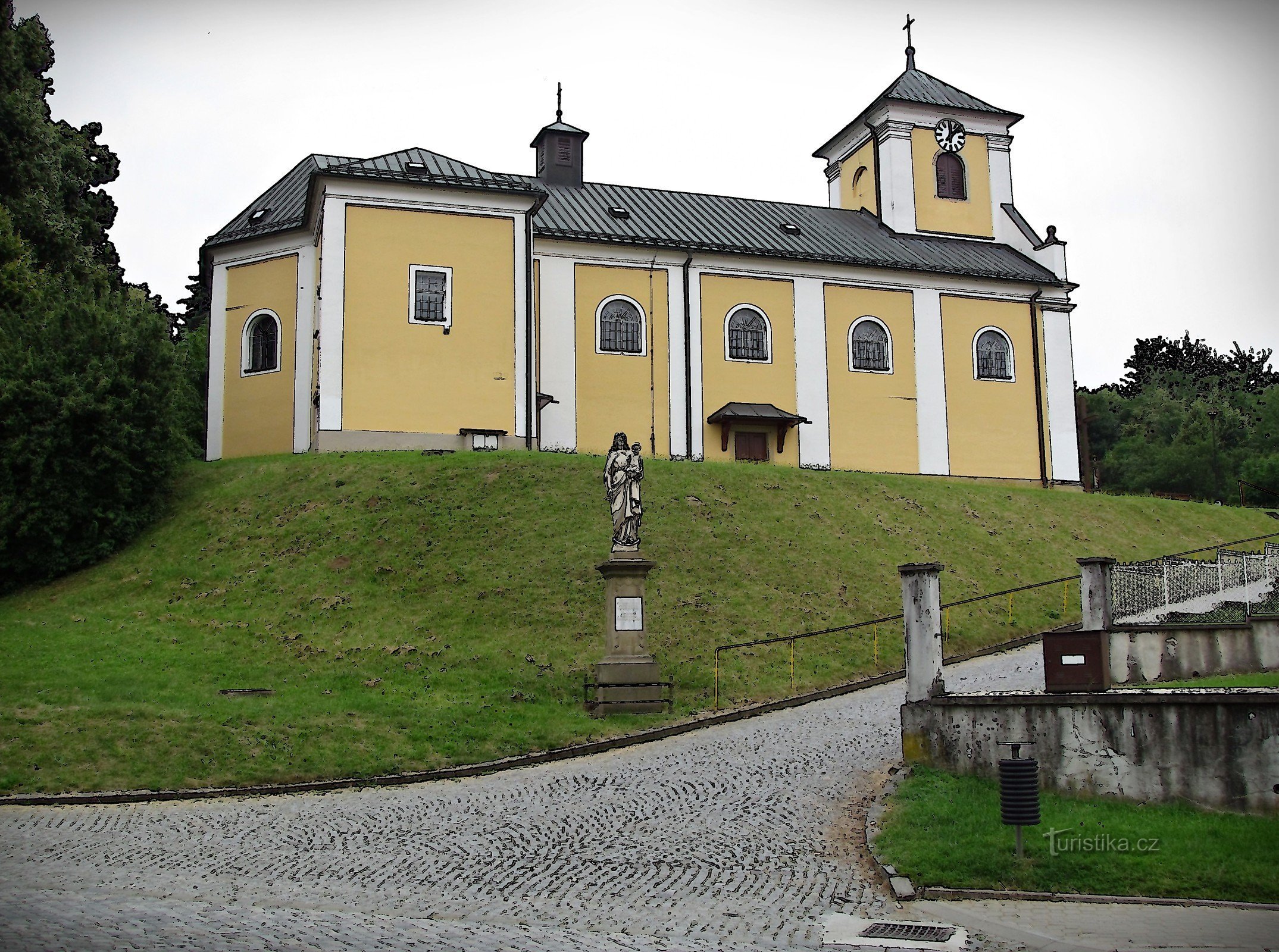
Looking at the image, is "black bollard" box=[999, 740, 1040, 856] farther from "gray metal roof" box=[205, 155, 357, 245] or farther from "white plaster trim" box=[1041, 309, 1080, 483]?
"white plaster trim" box=[1041, 309, 1080, 483]

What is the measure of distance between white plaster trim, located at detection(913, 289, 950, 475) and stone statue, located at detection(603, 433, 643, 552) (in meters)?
19.2

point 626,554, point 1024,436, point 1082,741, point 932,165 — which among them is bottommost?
point 1082,741

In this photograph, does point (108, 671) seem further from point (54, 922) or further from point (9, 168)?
point (9, 168)

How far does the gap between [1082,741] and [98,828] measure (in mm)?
9078

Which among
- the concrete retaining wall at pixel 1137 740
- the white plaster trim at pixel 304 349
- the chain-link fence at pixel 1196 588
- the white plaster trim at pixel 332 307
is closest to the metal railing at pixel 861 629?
the chain-link fence at pixel 1196 588

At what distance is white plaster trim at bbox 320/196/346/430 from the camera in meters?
27.6

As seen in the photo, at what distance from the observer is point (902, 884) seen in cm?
898

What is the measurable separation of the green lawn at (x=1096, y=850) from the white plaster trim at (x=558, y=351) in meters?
21.9

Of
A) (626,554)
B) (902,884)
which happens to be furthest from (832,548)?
(902,884)

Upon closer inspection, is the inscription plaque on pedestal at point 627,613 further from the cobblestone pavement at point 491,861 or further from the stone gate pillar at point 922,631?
the stone gate pillar at point 922,631

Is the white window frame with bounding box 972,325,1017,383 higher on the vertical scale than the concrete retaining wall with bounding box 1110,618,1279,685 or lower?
higher

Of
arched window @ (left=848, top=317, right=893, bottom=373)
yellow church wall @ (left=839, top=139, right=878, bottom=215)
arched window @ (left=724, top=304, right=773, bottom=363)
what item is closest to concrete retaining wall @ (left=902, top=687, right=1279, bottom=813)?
arched window @ (left=724, top=304, right=773, bottom=363)

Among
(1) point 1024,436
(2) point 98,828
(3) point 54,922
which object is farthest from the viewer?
(1) point 1024,436

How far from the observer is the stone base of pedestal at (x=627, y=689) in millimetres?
16453
